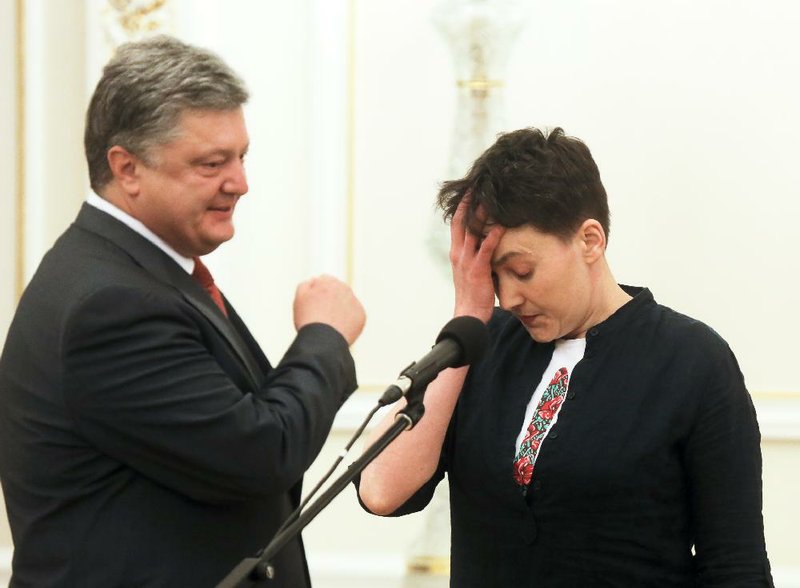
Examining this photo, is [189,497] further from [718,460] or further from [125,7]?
[125,7]

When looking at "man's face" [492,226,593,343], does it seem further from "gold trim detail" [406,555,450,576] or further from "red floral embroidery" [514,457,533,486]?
"gold trim detail" [406,555,450,576]

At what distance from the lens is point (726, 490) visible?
1895 mm

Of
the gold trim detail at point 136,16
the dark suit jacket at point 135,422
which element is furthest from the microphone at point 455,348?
the gold trim detail at point 136,16

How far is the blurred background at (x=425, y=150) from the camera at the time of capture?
3.85 meters

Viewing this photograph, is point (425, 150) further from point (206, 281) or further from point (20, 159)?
point (206, 281)

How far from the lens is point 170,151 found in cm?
184

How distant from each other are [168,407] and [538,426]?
652 millimetres

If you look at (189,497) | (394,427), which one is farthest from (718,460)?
(189,497)

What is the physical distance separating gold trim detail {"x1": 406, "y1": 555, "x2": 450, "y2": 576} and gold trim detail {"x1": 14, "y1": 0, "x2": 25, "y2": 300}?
5.23 ft

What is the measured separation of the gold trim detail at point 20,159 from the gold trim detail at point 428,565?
5.23 ft

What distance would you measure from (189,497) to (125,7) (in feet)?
8.63

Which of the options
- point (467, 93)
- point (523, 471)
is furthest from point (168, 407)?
point (467, 93)

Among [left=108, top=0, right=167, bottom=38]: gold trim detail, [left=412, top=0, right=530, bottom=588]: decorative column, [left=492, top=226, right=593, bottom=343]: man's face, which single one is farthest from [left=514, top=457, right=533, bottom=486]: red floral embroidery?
[left=108, top=0, right=167, bottom=38]: gold trim detail

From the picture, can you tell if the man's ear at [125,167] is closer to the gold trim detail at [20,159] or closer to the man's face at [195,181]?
the man's face at [195,181]
